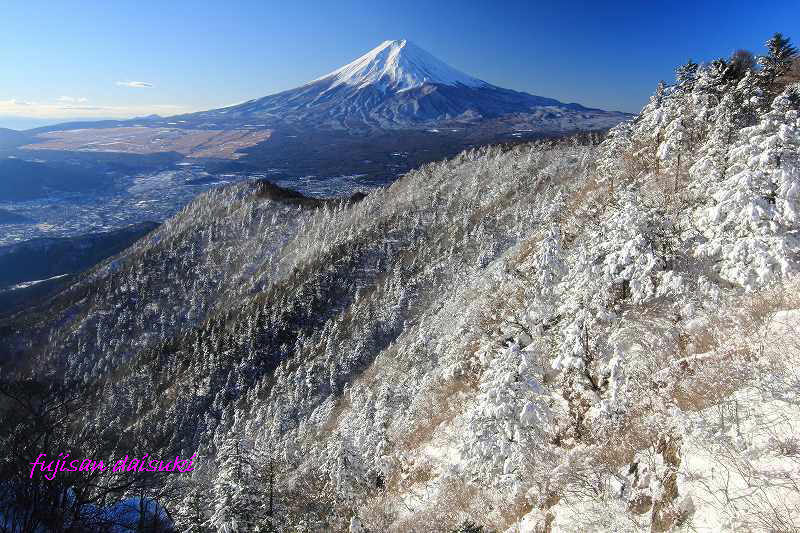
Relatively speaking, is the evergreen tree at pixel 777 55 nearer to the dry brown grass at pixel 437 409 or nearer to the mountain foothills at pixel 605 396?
the mountain foothills at pixel 605 396

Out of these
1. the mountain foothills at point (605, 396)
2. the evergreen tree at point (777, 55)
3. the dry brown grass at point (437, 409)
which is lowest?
the dry brown grass at point (437, 409)

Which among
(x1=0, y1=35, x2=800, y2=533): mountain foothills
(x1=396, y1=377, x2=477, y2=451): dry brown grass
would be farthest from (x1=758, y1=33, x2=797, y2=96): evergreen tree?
(x1=396, y1=377, x2=477, y2=451): dry brown grass

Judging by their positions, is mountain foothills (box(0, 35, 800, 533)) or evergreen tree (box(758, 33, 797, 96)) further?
evergreen tree (box(758, 33, 797, 96))

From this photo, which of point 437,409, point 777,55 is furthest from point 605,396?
point 777,55

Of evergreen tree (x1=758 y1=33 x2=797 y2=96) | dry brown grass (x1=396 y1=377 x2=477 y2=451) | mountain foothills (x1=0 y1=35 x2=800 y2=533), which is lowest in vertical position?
dry brown grass (x1=396 y1=377 x2=477 y2=451)

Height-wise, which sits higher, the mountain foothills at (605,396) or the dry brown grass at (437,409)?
the mountain foothills at (605,396)

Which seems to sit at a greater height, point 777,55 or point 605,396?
point 777,55

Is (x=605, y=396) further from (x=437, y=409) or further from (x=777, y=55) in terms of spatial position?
(x=777, y=55)

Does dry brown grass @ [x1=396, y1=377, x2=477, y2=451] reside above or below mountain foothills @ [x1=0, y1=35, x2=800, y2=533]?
below

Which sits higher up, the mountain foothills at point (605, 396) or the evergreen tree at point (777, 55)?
the evergreen tree at point (777, 55)

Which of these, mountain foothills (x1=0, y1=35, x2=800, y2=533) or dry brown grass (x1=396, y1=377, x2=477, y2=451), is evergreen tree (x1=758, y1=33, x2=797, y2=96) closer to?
mountain foothills (x1=0, y1=35, x2=800, y2=533)

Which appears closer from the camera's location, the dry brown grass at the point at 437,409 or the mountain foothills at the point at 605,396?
the mountain foothills at the point at 605,396

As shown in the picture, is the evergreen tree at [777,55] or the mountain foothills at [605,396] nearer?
the mountain foothills at [605,396]

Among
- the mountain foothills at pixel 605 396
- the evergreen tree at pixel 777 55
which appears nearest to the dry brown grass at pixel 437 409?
the mountain foothills at pixel 605 396
